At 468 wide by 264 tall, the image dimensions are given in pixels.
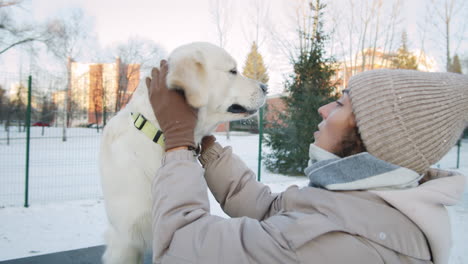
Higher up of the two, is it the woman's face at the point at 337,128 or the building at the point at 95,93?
the building at the point at 95,93

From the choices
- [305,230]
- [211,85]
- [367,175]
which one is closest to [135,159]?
[211,85]

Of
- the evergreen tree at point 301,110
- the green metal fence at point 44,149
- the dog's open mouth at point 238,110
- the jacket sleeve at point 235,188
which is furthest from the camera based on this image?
the evergreen tree at point 301,110

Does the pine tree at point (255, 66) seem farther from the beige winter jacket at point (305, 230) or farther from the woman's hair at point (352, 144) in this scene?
the beige winter jacket at point (305, 230)

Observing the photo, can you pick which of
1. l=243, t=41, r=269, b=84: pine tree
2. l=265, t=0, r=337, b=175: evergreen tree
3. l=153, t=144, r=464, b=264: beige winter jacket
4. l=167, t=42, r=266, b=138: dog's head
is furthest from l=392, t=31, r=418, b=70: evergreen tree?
l=153, t=144, r=464, b=264: beige winter jacket

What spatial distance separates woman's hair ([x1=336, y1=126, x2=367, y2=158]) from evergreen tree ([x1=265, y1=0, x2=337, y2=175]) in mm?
5823

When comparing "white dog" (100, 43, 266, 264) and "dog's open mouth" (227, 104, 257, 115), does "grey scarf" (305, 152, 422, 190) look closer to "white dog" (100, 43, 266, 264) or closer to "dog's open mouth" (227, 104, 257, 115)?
"white dog" (100, 43, 266, 264)

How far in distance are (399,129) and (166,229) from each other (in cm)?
71

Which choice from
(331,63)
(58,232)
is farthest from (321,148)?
(331,63)

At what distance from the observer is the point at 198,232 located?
0.77 meters

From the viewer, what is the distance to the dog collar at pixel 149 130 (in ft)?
4.13

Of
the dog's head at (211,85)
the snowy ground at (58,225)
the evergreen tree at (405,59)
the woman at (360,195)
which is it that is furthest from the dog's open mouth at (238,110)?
the evergreen tree at (405,59)

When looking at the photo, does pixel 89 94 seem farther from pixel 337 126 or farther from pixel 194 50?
pixel 337 126

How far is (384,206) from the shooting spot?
77cm

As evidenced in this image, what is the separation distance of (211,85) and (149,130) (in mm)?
415
